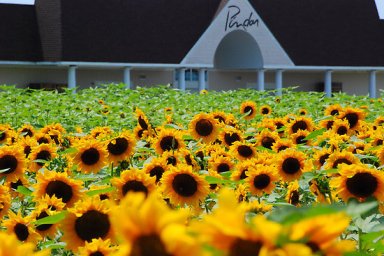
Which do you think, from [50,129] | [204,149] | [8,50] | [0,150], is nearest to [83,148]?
[0,150]

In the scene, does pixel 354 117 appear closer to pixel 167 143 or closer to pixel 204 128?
pixel 204 128

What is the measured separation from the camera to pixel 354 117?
5.26m

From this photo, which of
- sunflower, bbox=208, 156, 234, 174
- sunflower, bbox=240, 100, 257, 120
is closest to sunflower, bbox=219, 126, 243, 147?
sunflower, bbox=208, 156, 234, 174

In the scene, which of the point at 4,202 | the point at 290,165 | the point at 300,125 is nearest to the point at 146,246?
the point at 4,202

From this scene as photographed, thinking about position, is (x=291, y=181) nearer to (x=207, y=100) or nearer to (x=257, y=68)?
(x=207, y=100)

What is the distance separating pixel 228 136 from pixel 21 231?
2149mm

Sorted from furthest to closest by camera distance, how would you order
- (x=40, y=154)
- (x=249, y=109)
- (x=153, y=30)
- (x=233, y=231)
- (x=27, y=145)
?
(x=153, y=30) < (x=249, y=109) < (x=27, y=145) < (x=40, y=154) < (x=233, y=231)

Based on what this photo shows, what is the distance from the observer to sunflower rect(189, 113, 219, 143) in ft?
15.4

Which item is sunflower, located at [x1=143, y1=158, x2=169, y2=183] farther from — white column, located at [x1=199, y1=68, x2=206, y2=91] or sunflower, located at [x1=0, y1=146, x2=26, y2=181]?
white column, located at [x1=199, y1=68, x2=206, y2=91]

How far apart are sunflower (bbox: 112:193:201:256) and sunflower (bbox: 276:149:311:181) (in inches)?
104

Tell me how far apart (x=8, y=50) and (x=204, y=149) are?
24619 millimetres

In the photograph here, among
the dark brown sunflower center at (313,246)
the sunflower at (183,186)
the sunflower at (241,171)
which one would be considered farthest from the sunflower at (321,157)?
the dark brown sunflower center at (313,246)

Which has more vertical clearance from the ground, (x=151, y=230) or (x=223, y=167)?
(x=151, y=230)

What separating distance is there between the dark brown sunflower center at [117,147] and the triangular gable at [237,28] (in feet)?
84.6
